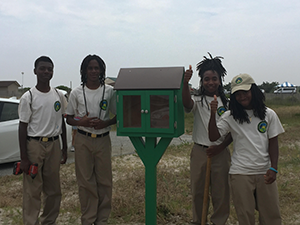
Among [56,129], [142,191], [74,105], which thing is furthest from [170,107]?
[142,191]

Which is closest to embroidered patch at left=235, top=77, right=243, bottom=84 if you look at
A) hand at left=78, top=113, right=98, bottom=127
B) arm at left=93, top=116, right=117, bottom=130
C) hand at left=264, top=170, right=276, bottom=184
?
hand at left=264, top=170, right=276, bottom=184

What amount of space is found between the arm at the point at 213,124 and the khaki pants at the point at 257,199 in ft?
1.16

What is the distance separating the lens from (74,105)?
113 inches

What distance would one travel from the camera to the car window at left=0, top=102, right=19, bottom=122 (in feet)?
16.7

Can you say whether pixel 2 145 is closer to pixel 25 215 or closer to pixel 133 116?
pixel 25 215

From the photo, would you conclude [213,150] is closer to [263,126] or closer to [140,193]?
[263,126]

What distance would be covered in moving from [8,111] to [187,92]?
12.4 ft

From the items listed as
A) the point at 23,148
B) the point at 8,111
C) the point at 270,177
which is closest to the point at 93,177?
the point at 23,148

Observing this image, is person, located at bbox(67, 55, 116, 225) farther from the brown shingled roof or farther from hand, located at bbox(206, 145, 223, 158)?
the brown shingled roof

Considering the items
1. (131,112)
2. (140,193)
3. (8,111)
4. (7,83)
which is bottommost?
(140,193)

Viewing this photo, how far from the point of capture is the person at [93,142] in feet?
9.34

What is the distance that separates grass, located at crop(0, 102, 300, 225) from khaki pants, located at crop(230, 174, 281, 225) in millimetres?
985

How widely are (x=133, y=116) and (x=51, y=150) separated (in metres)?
0.86

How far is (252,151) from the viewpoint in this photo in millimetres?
2324
